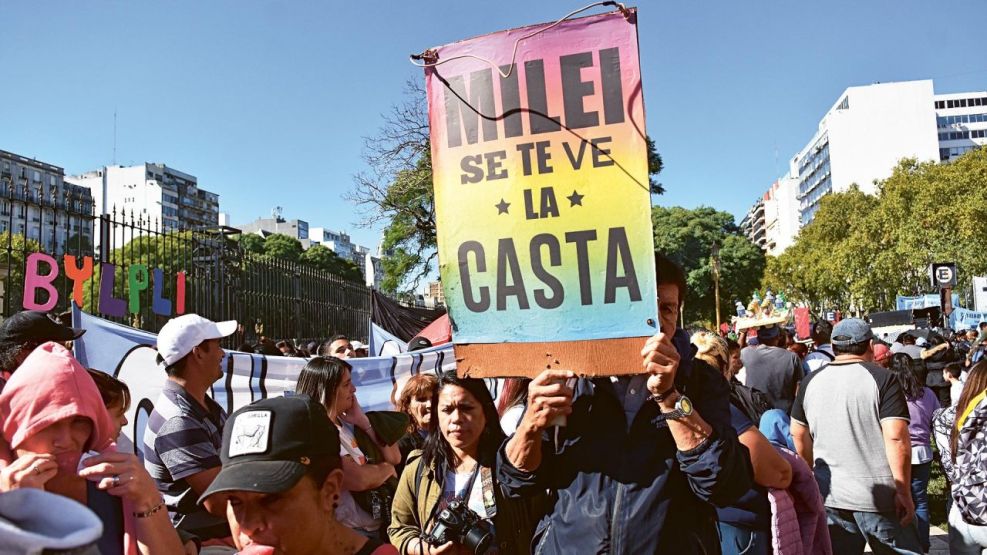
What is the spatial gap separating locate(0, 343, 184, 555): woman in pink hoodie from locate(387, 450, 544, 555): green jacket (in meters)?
1.20

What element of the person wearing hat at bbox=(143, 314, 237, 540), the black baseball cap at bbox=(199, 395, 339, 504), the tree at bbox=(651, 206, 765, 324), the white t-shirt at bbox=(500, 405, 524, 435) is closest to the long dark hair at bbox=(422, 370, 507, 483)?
the white t-shirt at bbox=(500, 405, 524, 435)

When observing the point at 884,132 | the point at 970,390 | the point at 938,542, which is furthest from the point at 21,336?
the point at 884,132

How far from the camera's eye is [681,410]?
2211 millimetres

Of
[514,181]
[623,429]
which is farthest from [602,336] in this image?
[514,181]

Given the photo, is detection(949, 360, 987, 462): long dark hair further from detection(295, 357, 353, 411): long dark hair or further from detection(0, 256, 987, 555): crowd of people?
detection(295, 357, 353, 411): long dark hair

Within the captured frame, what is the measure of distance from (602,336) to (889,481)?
2.99 metres

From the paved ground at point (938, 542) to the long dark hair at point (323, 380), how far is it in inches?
216

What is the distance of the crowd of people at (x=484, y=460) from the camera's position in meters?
1.91

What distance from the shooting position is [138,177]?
97.5 m

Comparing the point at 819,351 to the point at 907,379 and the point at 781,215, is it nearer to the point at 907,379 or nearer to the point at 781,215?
the point at 907,379

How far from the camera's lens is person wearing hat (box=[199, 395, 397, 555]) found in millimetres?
1817

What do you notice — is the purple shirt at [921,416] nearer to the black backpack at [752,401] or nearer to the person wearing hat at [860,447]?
the black backpack at [752,401]

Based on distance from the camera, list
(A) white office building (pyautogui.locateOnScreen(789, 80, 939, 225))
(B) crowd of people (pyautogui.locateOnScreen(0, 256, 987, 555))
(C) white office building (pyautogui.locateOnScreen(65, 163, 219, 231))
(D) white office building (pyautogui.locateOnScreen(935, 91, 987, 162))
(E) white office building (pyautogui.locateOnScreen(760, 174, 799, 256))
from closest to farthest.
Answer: (B) crowd of people (pyautogui.locateOnScreen(0, 256, 987, 555)) < (A) white office building (pyautogui.locateOnScreen(789, 80, 939, 225)) < (C) white office building (pyautogui.locateOnScreen(65, 163, 219, 231)) < (D) white office building (pyautogui.locateOnScreen(935, 91, 987, 162)) < (E) white office building (pyautogui.locateOnScreen(760, 174, 799, 256))

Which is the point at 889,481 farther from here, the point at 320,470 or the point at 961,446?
the point at 320,470
